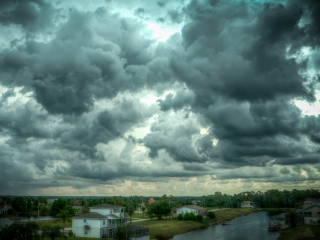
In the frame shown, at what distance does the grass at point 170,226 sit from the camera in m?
83.1

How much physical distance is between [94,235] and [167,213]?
52345 mm

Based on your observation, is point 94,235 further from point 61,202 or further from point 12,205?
point 12,205

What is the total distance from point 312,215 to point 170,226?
48329mm

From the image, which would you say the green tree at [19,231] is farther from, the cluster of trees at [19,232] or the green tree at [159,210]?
the green tree at [159,210]

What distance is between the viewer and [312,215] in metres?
90.2

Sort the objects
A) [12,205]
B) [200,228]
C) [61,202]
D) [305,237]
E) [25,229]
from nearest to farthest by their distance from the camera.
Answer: [25,229]
[305,237]
[200,228]
[61,202]
[12,205]

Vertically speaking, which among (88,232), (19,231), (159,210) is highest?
(19,231)

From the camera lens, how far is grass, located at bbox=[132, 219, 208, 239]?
83106 millimetres

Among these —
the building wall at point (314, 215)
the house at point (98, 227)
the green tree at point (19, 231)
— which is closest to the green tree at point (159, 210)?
the house at point (98, 227)

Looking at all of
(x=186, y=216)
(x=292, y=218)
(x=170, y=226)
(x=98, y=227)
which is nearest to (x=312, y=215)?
(x=292, y=218)

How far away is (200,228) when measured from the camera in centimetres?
Answer: 10375

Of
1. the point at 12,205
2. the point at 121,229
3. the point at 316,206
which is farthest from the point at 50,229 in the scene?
the point at 12,205

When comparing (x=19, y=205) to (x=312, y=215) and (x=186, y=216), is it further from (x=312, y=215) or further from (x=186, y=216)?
(x=312, y=215)

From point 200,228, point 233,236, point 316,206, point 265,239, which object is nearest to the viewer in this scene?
point 265,239
